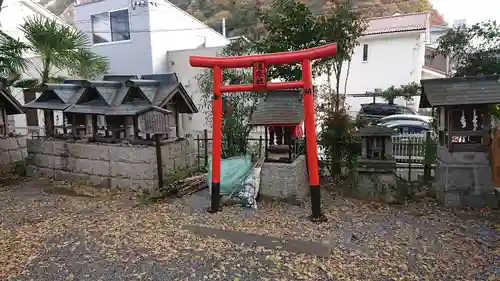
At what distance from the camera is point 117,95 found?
8352 millimetres

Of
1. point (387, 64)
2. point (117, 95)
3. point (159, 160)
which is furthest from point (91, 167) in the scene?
point (387, 64)

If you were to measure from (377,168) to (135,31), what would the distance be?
12919 mm

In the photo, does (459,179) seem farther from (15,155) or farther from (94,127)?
(15,155)

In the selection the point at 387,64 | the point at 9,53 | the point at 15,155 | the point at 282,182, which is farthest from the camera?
the point at 387,64

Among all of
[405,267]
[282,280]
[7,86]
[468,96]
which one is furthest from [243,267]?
[7,86]

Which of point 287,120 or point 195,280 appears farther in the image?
point 287,120

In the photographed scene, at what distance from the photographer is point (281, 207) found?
694 cm

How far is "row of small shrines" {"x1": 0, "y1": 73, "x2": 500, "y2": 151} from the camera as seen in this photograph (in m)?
6.51

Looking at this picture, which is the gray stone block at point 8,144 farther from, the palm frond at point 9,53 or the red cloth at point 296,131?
the red cloth at point 296,131

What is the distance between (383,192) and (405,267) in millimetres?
2850

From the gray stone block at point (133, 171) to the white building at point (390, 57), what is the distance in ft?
48.2

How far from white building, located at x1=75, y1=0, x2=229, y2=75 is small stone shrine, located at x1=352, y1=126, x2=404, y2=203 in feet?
36.4

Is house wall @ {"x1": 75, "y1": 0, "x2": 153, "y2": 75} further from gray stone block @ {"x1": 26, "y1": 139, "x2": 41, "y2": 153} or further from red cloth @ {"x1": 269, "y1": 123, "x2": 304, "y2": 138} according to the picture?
red cloth @ {"x1": 269, "y1": 123, "x2": 304, "y2": 138}

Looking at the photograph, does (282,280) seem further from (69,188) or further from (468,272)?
(69,188)
